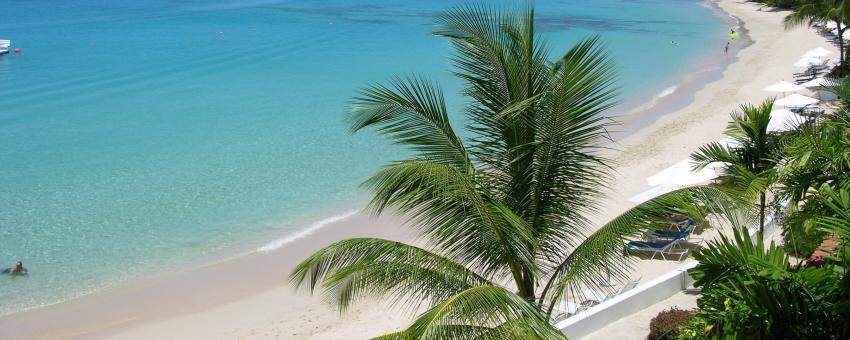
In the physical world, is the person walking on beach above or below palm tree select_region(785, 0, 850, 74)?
below

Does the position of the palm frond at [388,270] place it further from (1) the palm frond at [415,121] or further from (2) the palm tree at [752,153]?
(2) the palm tree at [752,153]

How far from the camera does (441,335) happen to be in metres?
5.07

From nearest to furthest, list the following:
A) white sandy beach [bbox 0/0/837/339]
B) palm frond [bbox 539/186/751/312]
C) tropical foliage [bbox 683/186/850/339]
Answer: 1. tropical foliage [bbox 683/186/850/339]
2. palm frond [bbox 539/186/751/312]
3. white sandy beach [bbox 0/0/837/339]

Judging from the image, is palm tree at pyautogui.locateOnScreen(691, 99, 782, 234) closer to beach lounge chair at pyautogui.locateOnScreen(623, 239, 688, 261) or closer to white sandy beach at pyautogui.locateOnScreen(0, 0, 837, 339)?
white sandy beach at pyautogui.locateOnScreen(0, 0, 837, 339)

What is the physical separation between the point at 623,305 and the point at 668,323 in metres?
0.94

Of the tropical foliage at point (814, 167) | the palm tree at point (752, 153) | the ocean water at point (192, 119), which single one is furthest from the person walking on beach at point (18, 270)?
the tropical foliage at point (814, 167)

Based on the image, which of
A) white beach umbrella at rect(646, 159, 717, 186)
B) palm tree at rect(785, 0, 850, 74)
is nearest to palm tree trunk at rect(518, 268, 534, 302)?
white beach umbrella at rect(646, 159, 717, 186)

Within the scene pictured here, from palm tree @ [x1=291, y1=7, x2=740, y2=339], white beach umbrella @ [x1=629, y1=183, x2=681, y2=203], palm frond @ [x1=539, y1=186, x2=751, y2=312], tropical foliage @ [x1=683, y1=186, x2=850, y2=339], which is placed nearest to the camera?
tropical foliage @ [x1=683, y1=186, x2=850, y2=339]

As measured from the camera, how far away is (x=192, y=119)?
29.8 meters

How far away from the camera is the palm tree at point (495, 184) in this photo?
21.1ft

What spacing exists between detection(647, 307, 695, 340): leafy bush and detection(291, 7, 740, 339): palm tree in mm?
1772

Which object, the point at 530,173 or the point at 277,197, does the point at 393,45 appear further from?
the point at 530,173

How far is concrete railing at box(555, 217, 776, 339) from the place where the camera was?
929cm

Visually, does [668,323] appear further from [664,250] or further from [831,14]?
[831,14]
